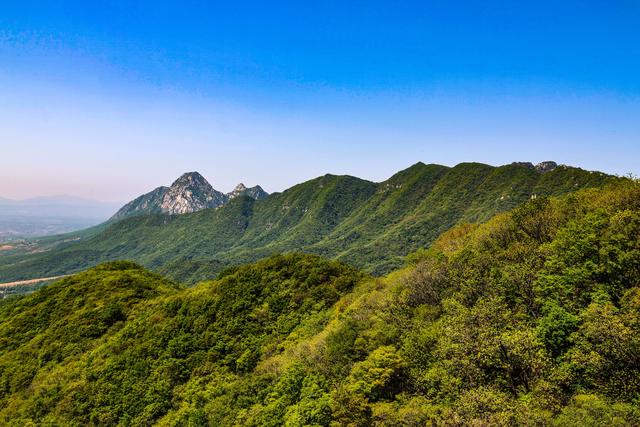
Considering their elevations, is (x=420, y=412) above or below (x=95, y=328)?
above

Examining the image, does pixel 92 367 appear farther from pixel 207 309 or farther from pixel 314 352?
pixel 314 352

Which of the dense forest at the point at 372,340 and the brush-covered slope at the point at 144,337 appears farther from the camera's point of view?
the brush-covered slope at the point at 144,337

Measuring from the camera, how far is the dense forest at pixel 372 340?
33406 millimetres

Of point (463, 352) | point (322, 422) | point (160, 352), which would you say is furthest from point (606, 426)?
point (160, 352)

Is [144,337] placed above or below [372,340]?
below

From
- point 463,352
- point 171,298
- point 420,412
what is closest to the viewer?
point 420,412

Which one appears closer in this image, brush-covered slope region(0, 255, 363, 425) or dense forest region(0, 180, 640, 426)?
dense forest region(0, 180, 640, 426)

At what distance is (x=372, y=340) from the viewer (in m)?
52.2

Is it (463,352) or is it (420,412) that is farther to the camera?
(463,352)

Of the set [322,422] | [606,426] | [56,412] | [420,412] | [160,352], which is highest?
[606,426]

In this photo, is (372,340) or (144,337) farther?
(144,337)

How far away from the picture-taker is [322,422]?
3941 cm

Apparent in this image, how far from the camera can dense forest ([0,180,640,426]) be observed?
3341 cm

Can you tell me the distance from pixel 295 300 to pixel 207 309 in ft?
65.9
